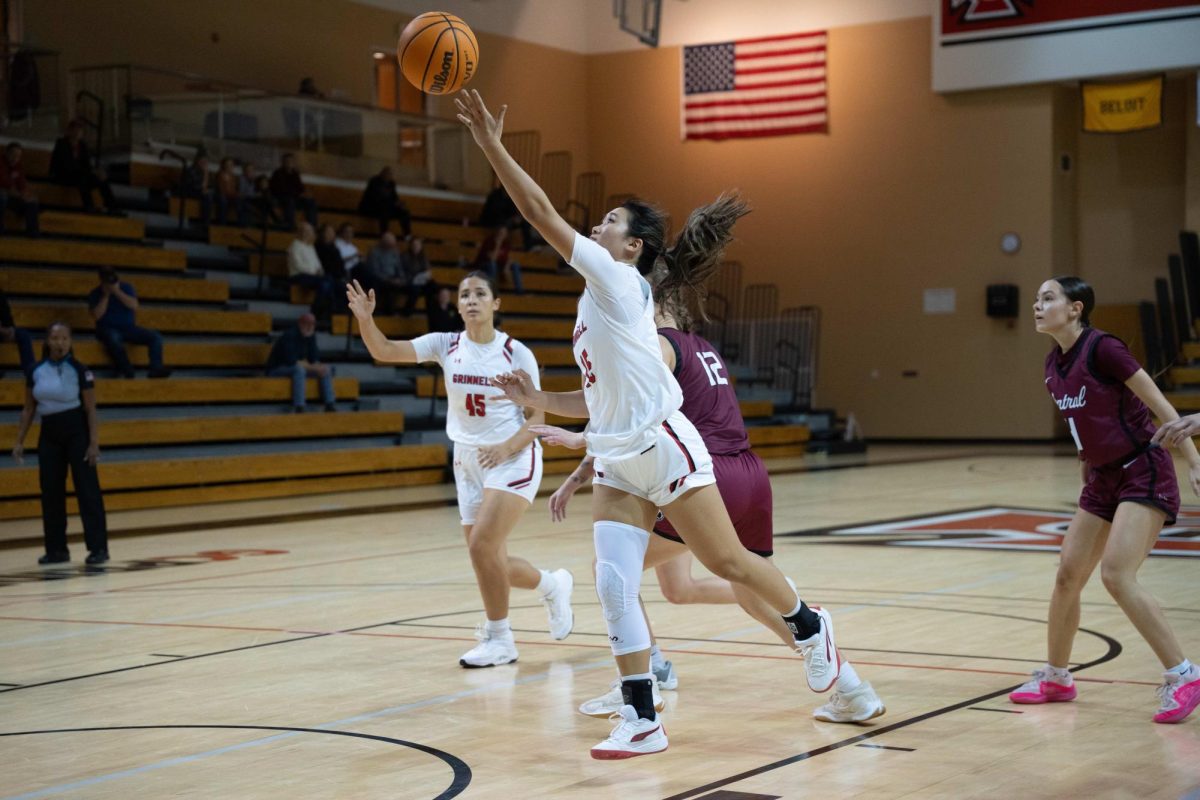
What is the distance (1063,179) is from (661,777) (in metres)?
22.3

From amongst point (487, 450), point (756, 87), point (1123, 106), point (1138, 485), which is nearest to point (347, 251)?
point (756, 87)

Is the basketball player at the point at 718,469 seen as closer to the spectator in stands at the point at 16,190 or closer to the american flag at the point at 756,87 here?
the spectator in stands at the point at 16,190

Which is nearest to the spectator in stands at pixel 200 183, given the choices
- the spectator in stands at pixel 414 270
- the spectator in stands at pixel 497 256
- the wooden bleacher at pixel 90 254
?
the wooden bleacher at pixel 90 254

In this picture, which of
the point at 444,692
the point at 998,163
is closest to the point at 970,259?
the point at 998,163

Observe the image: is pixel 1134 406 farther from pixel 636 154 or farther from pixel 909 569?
pixel 636 154

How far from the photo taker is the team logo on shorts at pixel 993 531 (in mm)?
10672

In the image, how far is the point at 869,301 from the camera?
1034 inches

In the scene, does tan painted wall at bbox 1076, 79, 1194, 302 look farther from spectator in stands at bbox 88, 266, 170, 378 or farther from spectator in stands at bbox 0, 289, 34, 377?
spectator in stands at bbox 0, 289, 34, 377

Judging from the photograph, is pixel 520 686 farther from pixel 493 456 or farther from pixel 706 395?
pixel 706 395

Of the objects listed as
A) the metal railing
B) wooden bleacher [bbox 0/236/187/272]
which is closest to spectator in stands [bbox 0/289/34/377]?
wooden bleacher [bbox 0/236/187/272]

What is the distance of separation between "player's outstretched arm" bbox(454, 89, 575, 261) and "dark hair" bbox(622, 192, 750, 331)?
0.64 meters

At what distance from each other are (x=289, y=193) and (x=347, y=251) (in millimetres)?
1421

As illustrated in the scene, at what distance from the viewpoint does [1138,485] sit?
5234 millimetres

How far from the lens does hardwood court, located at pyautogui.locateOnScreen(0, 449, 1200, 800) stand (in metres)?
4.47
